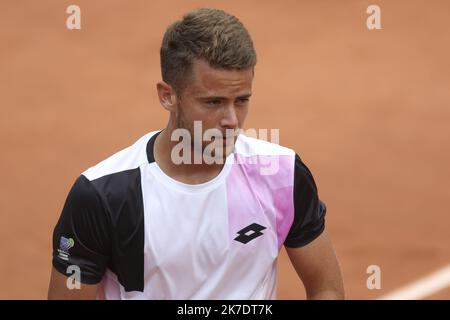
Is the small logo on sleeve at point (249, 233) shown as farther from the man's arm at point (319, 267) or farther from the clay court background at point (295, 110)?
the clay court background at point (295, 110)

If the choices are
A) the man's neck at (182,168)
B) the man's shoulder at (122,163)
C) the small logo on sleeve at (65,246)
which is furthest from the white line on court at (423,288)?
the small logo on sleeve at (65,246)

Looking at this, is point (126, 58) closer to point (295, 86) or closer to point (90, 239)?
point (295, 86)

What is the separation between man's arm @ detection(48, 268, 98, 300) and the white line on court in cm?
416

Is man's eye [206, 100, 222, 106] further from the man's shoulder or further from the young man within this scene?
the man's shoulder

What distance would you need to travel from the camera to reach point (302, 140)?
10.2m

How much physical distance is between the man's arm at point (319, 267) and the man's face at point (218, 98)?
0.67 meters

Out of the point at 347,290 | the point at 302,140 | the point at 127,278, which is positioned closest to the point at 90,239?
the point at 127,278

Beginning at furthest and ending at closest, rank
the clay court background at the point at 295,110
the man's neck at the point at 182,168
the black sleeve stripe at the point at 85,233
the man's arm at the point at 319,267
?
the clay court background at the point at 295,110 → the man's arm at the point at 319,267 → the man's neck at the point at 182,168 → the black sleeve stripe at the point at 85,233

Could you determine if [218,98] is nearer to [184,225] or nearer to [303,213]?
[184,225]

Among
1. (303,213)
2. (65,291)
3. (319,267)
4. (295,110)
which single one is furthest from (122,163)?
(295,110)

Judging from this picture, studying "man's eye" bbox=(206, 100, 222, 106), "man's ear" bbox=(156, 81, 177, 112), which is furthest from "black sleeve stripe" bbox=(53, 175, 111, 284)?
"man's eye" bbox=(206, 100, 222, 106)

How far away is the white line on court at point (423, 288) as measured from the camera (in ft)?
26.5

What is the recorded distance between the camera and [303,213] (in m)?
4.61

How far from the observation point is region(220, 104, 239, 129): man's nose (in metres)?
4.32
